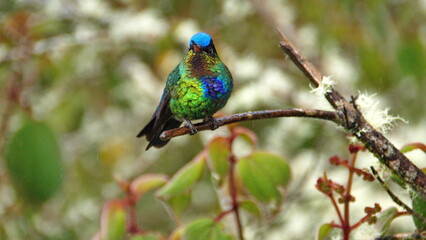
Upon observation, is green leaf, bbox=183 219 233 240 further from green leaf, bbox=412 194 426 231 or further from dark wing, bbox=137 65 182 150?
green leaf, bbox=412 194 426 231

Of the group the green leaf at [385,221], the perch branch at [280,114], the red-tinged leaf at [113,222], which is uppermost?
the perch branch at [280,114]

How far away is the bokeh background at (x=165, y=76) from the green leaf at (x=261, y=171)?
1.03 m

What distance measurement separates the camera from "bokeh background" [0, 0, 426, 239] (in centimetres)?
284

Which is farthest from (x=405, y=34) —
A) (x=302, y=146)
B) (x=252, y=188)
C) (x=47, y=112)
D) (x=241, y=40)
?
(x=47, y=112)

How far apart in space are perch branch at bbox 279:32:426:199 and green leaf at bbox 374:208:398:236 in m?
0.11

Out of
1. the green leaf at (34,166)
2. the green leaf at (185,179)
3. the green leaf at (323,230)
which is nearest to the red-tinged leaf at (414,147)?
the green leaf at (323,230)

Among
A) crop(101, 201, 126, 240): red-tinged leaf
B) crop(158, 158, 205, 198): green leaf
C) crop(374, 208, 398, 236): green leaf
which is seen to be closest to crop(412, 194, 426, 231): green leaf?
crop(374, 208, 398, 236): green leaf

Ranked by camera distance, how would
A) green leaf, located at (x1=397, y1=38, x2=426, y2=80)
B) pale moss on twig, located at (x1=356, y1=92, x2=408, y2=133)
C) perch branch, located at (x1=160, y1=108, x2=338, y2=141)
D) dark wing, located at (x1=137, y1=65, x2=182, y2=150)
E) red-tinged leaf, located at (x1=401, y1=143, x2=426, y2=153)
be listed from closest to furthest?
perch branch, located at (x1=160, y1=108, x2=338, y2=141)
red-tinged leaf, located at (x1=401, y1=143, x2=426, y2=153)
pale moss on twig, located at (x1=356, y1=92, x2=408, y2=133)
dark wing, located at (x1=137, y1=65, x2=182, y2=150)
green leaf, located at (x1=397, y1=38, x2=426, y2=80)

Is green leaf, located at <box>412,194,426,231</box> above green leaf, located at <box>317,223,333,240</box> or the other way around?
above

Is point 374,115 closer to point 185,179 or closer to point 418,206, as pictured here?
point 418,206

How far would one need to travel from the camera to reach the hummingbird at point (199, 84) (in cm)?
124

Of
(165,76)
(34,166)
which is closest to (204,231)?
(34,166)

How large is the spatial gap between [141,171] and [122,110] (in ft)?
1.41

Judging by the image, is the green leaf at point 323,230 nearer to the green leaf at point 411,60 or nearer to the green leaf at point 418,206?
the green leaf at point 418,206
